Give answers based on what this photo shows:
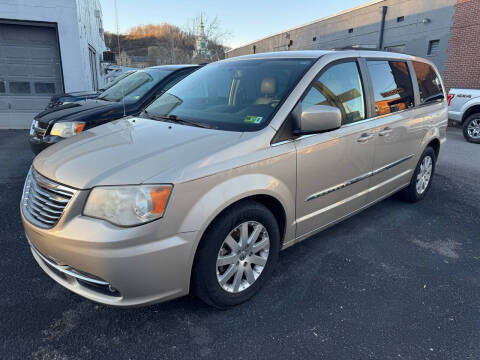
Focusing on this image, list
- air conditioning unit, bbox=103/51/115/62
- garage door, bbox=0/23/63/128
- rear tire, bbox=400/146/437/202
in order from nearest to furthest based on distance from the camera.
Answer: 1. rear tire, bbox=400/146/437/202
2. air conditioning unit, bbox=103/51/115/62
3. garage door, bbox=0/23/63/128

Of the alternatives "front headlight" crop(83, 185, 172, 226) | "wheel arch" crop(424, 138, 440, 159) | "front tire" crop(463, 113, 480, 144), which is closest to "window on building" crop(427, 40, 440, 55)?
"front tire" crop(463, 113, 480, 144)

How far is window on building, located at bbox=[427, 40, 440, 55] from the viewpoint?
15127 millimetres

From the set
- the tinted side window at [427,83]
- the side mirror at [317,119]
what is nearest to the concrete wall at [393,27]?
the tinted side window at [427,83]

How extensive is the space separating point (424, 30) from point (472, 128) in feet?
27.6

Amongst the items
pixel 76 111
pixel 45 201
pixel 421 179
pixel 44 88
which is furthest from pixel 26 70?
pixel 421 179

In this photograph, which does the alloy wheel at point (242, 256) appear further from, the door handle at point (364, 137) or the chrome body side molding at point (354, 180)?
the door handle at point (364, 137)

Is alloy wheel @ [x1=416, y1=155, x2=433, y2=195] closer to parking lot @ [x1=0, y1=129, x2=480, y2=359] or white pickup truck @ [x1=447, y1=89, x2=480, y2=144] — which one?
parking lot @ [x1=0, y1=129, x2=480, y2=359]

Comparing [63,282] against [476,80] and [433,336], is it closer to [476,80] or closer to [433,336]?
[433,336]

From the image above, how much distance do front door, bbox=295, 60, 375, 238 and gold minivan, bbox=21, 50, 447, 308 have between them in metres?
0.01

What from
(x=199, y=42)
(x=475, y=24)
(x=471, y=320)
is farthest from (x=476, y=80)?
(x=199, y=42)

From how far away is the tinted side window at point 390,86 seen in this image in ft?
11.4

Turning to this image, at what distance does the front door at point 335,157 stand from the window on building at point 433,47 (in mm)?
14851

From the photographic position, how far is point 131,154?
2262 millimetres

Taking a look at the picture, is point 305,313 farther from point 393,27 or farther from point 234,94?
point 393,27
